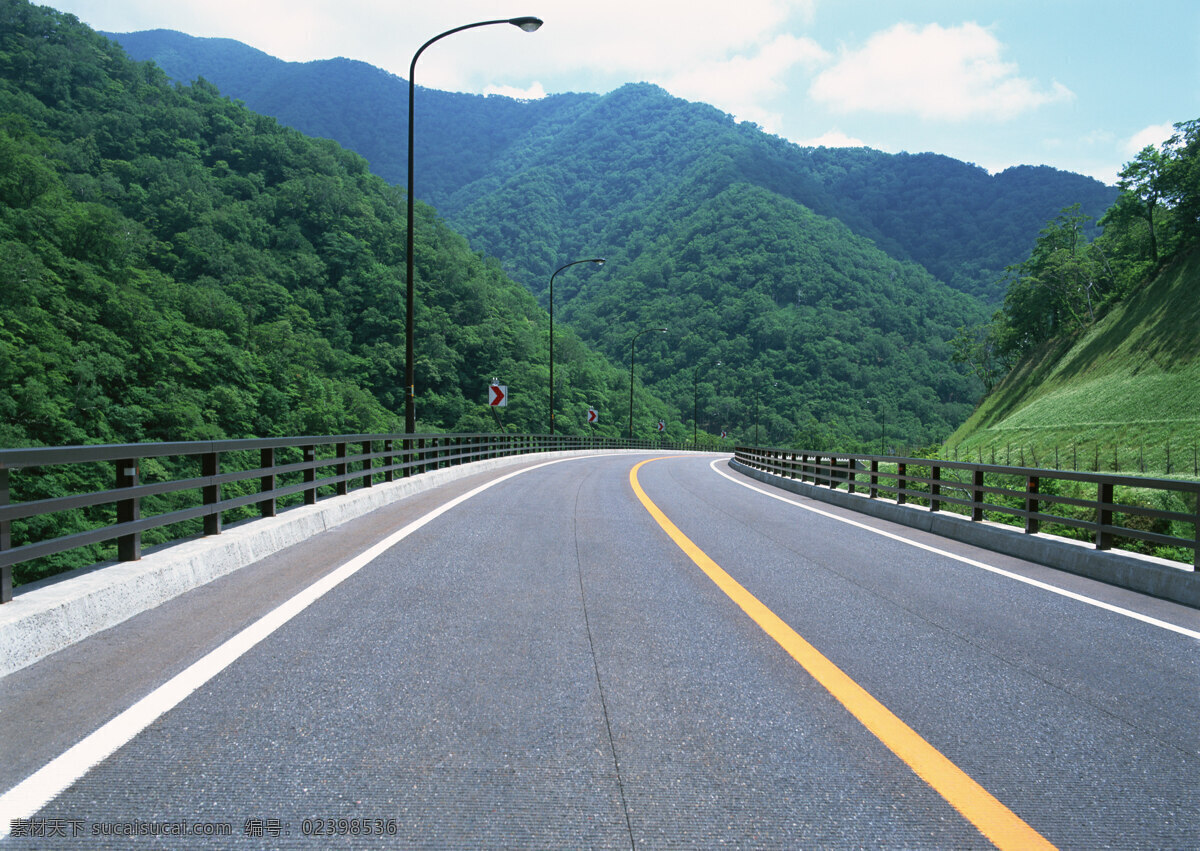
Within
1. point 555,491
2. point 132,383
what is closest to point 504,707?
point 555,491

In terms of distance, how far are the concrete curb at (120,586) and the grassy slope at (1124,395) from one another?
3400 centimetres

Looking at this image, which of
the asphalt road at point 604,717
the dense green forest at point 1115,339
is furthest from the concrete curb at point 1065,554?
the dense green forest at point 1115,339

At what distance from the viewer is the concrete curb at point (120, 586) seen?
432cm

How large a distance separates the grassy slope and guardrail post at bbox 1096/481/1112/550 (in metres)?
28.7

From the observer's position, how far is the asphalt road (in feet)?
8.97

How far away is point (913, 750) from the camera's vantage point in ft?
11.1

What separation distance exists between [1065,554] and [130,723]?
8.81m

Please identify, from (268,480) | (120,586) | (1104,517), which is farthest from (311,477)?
(1104,517)

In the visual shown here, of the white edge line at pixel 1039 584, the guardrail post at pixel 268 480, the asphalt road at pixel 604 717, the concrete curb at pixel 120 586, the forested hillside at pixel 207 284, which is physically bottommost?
the white edge line at pixel 1039 584

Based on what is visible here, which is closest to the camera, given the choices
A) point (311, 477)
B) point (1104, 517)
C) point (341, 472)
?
point (1104, 517)

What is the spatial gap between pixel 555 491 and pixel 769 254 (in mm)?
143620

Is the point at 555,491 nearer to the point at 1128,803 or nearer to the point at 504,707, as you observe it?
the point at 504,707

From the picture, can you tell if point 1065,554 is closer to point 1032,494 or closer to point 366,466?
point 1032,494

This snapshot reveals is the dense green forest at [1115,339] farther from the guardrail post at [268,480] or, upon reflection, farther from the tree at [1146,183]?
the guardrail post at [268,480]
